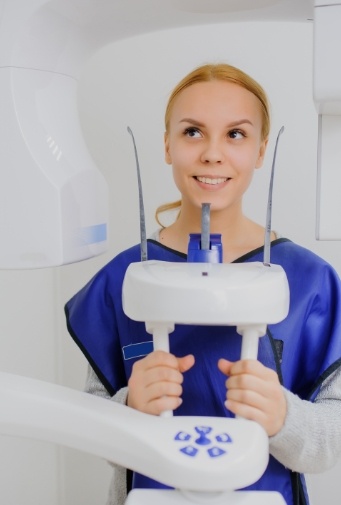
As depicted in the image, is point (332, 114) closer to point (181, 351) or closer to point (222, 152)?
point (222, 152)

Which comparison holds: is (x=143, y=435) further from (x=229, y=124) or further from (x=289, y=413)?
(x=229, y=124)

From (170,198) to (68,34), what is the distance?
0.59 metres

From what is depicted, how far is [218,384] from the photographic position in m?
0.70

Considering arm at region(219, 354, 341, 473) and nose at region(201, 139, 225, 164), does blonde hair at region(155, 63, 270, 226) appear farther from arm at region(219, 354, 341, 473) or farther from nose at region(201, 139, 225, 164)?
arm at region(219, 354, 341, 473)

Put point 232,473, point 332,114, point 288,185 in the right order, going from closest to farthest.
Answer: point 232,473
point 332,114
point 288,185

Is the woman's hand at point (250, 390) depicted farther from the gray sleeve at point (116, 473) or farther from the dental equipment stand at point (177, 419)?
the gray sleeve at point (116, 473)

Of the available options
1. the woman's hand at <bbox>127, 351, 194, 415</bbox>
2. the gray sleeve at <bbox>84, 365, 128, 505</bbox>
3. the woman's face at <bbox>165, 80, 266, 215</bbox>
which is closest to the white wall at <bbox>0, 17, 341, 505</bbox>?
the gray sleeve at <bbox>84, 365, 128, 505</bbox>

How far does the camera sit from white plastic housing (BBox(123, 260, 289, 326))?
0.44 meters

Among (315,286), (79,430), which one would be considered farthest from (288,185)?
(79,430)

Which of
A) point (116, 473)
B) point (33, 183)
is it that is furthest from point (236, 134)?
point (116, 473)

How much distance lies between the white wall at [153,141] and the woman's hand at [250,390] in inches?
24.0

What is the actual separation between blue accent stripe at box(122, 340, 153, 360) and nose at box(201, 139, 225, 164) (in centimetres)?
21

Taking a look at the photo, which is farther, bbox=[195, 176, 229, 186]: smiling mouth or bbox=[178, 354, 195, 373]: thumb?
bbox=[195, 176, 229, 186]: smiling mouth

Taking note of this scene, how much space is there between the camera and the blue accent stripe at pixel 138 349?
729 millimetres
